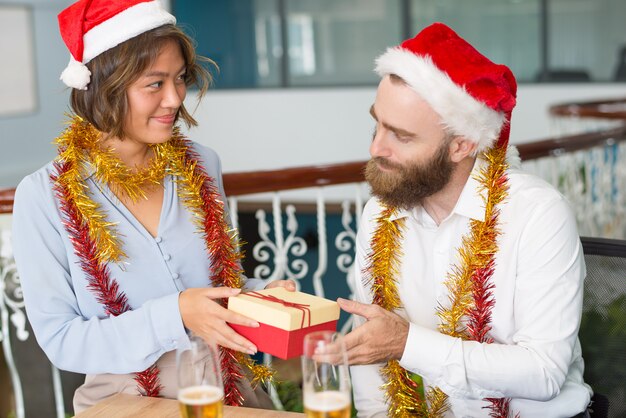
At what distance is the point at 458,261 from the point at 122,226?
0.81 metres

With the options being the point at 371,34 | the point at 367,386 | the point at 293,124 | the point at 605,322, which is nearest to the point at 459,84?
the point at 605,322

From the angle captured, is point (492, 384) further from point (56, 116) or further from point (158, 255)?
point (56, 116)

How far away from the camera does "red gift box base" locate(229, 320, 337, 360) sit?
158 centimetres

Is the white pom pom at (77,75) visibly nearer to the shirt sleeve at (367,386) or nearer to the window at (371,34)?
the shirt sleeve at (367,386)

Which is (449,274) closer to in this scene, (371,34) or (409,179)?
(409,179)

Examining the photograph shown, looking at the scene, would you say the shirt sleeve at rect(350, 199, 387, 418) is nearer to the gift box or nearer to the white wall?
the gift box

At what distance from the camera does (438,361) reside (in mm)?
1737

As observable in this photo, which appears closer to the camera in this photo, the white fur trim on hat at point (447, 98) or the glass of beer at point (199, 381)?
the glass of beer at point (199, 381)

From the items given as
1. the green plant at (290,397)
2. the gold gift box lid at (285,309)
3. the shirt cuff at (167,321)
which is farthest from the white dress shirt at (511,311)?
the green plant at (290,397)

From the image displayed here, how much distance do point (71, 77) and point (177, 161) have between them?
340mm

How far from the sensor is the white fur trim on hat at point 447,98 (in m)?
1.85

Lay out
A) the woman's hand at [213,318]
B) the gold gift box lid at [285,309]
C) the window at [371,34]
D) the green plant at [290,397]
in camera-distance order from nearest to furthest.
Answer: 1. the gold gift box lid at [285,309]
2. the woman's hand at [213,318]
3. the green plant at [290,397]
4. the window at [371,34]

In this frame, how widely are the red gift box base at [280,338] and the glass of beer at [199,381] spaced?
0.25 metres

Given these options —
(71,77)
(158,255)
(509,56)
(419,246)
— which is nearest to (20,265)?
(158,255)
